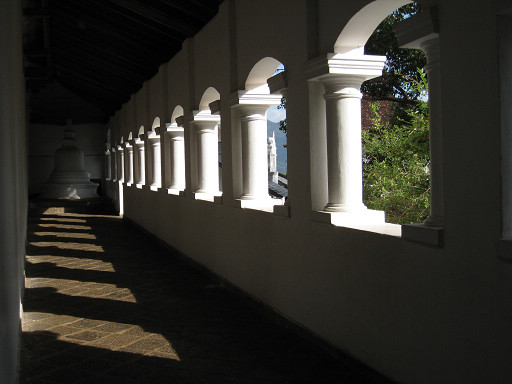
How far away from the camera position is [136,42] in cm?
1121

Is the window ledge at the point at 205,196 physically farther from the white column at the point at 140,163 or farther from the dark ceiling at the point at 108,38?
the white column at the point at 140,163

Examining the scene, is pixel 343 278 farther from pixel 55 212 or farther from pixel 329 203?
pixel 55 212

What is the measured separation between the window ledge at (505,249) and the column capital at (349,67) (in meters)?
1.96

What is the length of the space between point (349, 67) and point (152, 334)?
268 centimetres

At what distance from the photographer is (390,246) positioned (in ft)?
12.5

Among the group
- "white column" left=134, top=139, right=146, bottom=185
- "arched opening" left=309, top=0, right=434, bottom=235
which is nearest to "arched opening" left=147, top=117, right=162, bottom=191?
"white column" left=134, top=139, right=146, bottom=185

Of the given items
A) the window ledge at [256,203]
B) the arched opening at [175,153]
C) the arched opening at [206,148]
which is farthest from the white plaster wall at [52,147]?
the window ledge at [256,203]

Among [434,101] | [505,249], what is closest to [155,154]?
[434,101]

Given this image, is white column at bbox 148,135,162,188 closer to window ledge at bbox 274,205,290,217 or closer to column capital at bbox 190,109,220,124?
column capital at bbox 190,109,220,124

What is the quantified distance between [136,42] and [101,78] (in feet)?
20.1

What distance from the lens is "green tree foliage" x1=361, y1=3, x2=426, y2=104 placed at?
10484 millimetres

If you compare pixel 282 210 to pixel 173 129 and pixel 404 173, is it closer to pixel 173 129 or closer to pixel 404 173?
pixel 404 173

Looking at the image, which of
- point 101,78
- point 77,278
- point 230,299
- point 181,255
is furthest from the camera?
point 101,78

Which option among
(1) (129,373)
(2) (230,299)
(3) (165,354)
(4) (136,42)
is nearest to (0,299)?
(1) (129,373)
